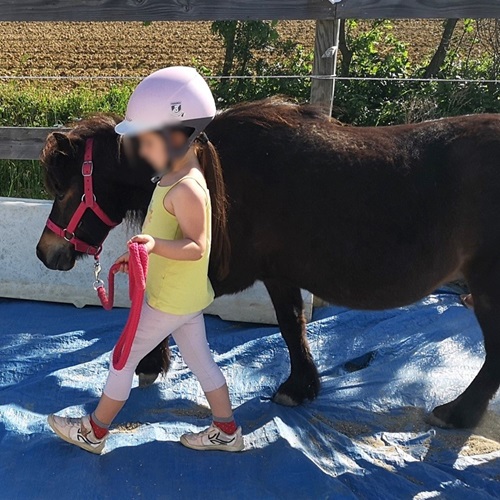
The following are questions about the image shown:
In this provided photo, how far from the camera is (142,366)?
355 cm

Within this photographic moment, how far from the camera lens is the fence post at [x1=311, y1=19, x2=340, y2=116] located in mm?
4133

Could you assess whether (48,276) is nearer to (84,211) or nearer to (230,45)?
(84,211)

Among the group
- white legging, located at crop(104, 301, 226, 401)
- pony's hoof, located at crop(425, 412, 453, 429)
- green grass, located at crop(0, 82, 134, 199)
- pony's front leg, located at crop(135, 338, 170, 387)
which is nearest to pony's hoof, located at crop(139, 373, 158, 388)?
pony's front leg, located at crop(135, 338, 170, 387)

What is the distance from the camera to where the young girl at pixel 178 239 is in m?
2.31

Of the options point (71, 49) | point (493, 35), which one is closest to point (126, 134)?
point (493, 35)

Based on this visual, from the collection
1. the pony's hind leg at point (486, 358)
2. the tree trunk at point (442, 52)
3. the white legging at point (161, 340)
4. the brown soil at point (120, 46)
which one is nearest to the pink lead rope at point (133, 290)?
the white legging at point (161, 340)

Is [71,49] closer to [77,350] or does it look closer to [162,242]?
[77,350]

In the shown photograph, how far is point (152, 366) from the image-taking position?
140 inches

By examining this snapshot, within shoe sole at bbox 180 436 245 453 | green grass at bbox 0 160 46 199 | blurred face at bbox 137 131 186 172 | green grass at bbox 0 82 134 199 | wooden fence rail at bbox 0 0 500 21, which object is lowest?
shoe sole at bbox 180 436 245 453

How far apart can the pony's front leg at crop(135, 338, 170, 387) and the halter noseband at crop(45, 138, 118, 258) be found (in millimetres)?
704

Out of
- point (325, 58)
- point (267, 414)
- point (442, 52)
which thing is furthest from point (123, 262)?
point (442, 52)

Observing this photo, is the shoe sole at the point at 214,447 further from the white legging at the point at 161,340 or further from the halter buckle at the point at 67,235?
the halter buckle at the point at 67,235

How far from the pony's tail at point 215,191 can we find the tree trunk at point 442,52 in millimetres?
6238

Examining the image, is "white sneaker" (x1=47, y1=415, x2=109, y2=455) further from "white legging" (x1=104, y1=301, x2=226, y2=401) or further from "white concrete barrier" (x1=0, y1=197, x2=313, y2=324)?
"white concrete barrier" (x1=0, y1=197, x2=313, y2=324)
